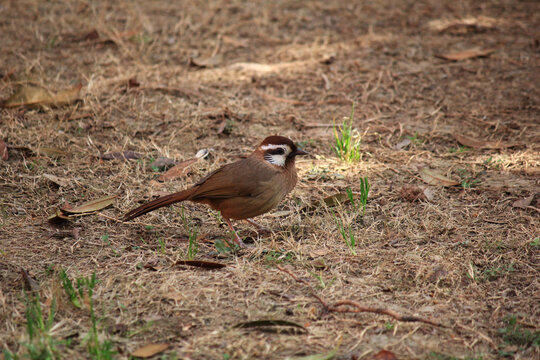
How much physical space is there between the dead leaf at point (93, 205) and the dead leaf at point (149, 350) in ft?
6.03

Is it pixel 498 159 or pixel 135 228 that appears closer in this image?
pixel 135 228

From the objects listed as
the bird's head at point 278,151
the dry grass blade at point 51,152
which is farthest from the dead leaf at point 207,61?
the bird's head at point 278,151

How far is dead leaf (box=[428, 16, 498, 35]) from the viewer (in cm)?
862

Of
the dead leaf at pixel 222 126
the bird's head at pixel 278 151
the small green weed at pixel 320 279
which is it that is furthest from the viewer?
the dead leaf at pixel 222 126

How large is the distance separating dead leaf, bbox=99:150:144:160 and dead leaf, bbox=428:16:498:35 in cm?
510

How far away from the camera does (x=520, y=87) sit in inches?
275

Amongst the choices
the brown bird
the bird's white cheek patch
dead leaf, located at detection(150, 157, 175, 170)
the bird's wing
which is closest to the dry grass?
dead leaf, located at detection(150, 157, 175, 170)

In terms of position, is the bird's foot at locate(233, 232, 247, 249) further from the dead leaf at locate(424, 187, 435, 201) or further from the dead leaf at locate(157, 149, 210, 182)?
the dead leaf at locate(424, 187, 435, 201)

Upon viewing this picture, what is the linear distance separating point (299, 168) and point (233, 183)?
1212mm

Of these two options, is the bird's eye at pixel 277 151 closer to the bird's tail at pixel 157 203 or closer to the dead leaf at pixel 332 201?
the dead leaf at pixel 332 201

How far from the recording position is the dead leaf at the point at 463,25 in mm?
8617

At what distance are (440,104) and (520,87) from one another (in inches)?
40.8

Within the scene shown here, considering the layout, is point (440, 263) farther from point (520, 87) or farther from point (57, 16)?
point (57, 16)

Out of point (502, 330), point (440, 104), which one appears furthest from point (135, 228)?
point (440, 104)
